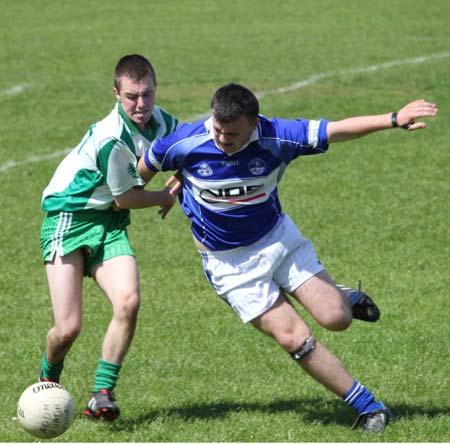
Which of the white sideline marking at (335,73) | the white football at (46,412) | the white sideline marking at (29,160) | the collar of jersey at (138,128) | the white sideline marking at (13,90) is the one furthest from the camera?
the white sideline marking at (13,90)

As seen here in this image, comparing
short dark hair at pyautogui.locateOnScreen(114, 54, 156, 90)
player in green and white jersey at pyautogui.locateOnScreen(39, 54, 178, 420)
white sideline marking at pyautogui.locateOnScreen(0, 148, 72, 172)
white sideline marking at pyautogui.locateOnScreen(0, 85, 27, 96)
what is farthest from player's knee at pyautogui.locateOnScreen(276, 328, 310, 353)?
white sideline marking at pyautogui.locateOnScreen(0, 85, 27, 96)

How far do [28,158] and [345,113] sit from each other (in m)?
4.75

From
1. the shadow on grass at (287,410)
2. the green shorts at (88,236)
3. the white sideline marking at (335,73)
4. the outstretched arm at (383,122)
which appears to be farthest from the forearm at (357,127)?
the white sideline marking at (335,73)

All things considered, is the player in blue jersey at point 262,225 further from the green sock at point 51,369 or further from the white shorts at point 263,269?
the green sock at point 51,369

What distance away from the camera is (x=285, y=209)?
41.2 ft

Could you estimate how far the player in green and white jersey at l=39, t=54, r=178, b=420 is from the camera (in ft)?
23.2

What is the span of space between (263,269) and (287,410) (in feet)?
3.39

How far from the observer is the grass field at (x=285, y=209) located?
744 cm

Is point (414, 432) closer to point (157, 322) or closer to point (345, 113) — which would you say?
point (157, 322)

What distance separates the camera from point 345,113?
16.4 metres

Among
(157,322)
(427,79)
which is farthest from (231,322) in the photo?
(427,79)

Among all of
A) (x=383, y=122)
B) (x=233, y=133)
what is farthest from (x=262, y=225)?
(x=383, y=122)

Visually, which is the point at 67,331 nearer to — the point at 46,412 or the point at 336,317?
the point at 46,412

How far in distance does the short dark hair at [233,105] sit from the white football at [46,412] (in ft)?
6.25
